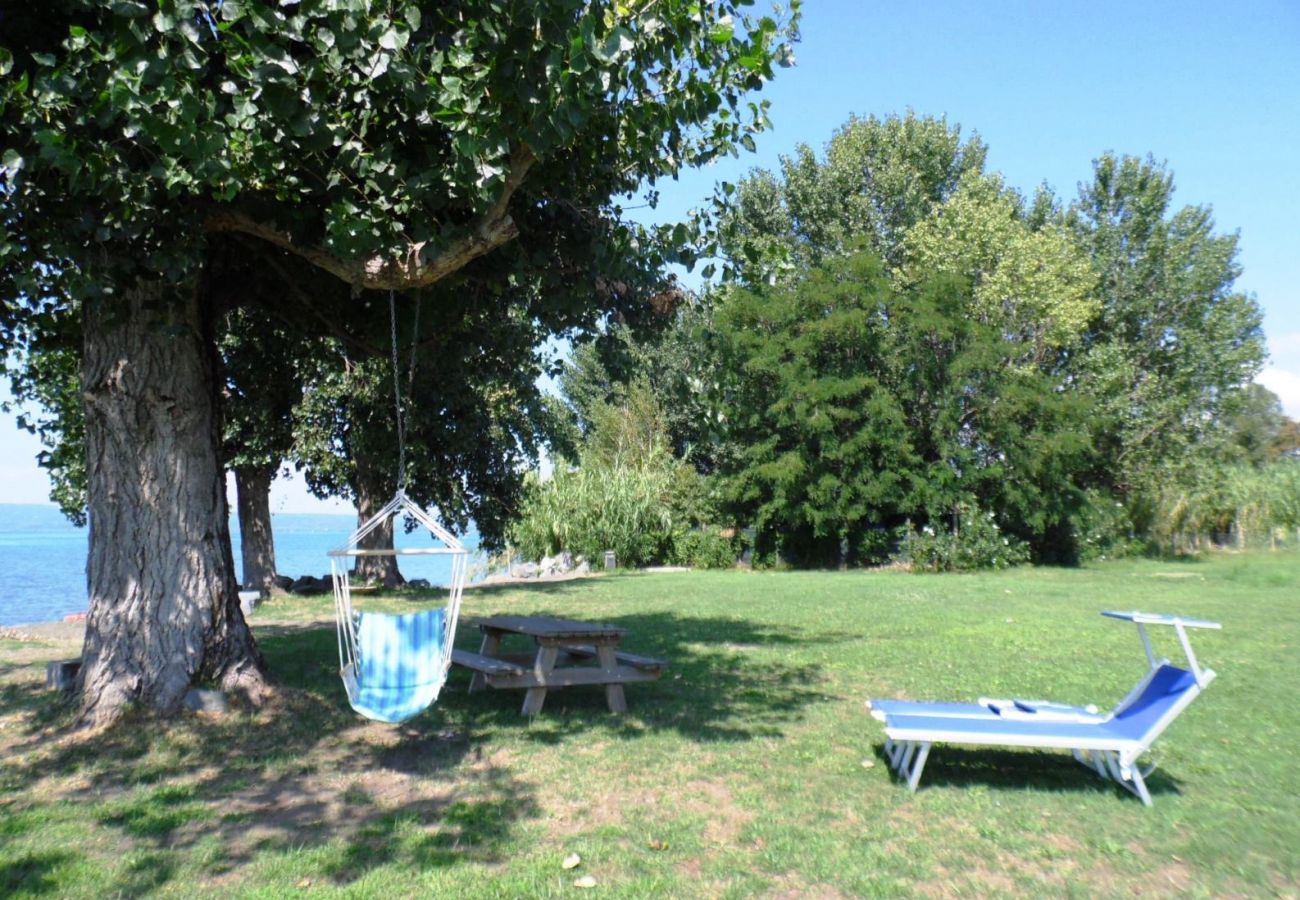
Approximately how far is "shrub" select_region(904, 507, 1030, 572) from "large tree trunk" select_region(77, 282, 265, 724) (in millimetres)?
19194

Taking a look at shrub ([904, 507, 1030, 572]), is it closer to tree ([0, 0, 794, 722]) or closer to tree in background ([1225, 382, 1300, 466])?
tree ([0, 0, 794, 722])

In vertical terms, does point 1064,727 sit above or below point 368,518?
below

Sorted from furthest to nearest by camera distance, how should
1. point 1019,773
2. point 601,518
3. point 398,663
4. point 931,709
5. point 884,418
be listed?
point 601,518
point 884,418
point 398,663
point 1019,773
point 931,709

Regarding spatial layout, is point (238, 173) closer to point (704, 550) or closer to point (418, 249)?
point (418, 249)

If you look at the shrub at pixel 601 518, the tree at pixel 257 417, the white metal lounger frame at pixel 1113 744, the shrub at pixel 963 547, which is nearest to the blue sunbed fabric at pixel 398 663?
→ the white metal lounger frame at pixel 1113 744

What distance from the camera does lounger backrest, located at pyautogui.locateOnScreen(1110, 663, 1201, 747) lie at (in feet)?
16.6

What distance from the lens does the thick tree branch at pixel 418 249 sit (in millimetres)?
6016

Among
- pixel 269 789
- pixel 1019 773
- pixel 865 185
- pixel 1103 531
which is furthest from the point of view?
pixel 865 185

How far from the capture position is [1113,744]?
16.7ft

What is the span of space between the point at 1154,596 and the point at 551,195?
1276 cm

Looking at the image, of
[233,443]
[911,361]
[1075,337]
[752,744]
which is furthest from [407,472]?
[1075,337]

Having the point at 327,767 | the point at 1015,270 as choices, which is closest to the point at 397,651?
the point at 327,767

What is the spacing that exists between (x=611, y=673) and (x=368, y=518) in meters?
11.9

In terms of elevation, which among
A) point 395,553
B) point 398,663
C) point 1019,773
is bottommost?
point 1019,773
